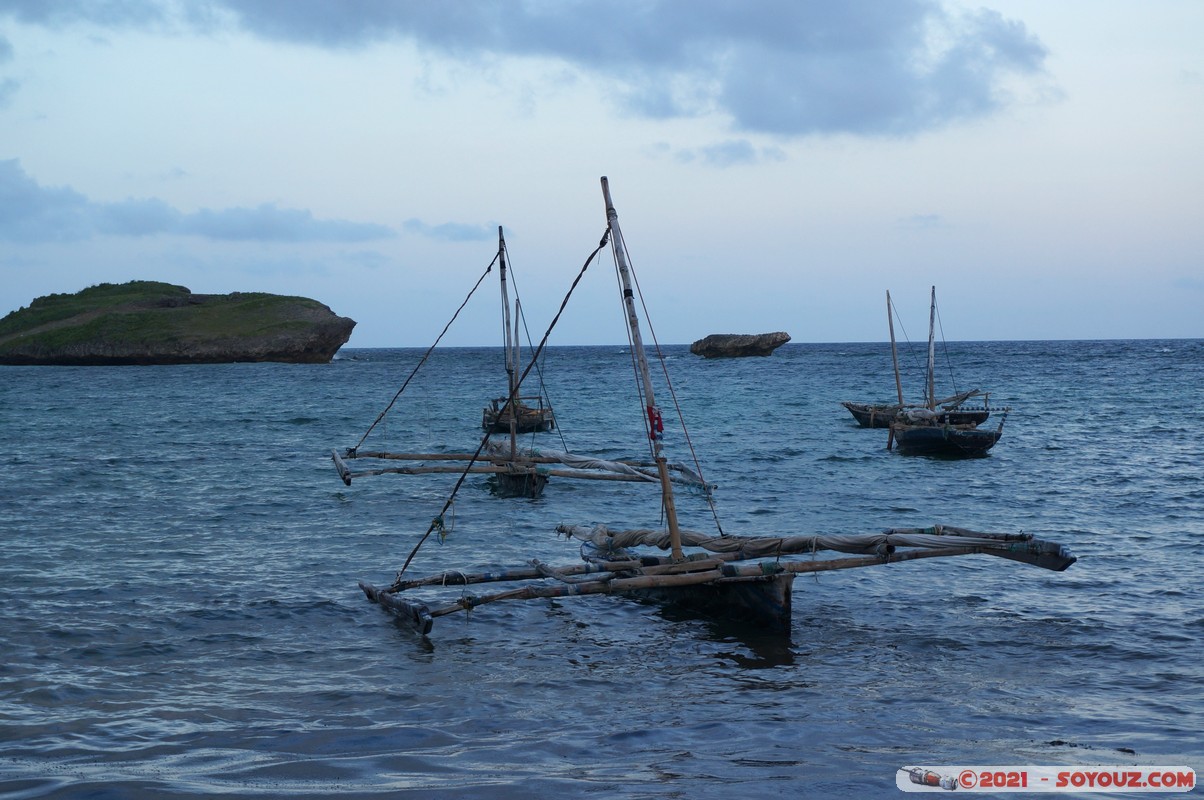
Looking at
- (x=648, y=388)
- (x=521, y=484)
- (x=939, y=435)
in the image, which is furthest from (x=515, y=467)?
(x=939, y=435)

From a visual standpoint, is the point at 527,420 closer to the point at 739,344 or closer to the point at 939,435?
the point at 939,435

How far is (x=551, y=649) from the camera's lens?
1309cm

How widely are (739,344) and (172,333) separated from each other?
75.0m

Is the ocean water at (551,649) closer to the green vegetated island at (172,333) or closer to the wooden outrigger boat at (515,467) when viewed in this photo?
the wooden outrigger boat at (515,467)

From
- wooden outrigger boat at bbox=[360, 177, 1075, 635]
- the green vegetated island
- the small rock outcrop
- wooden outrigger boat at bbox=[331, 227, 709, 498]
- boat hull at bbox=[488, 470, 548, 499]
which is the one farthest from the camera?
the small rock outcrop

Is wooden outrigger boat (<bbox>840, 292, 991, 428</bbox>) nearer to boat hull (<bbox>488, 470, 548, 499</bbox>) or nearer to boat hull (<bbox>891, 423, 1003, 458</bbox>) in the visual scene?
boat hull (<bbox>891, 423, 1003, 458</bbox>)

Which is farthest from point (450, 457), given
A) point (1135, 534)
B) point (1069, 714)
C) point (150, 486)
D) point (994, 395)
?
point (994, 395)

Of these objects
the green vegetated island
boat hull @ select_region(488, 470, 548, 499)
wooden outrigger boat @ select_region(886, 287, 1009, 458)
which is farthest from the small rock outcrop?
boat hull @ select_region(488, 470, 548, 499)

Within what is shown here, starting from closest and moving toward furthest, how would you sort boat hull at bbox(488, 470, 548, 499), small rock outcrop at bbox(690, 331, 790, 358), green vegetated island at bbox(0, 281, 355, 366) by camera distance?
boat hull at bbox(488, 470, 548, 499), green vegetated island at bbox(0, 281, 355, 366), small rock outcrop at bbox(690, 331, 790, 358)

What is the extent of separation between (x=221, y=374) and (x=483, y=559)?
88.6 m

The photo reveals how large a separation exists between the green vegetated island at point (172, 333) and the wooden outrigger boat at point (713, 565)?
378ft

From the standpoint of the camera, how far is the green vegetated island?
120 meters

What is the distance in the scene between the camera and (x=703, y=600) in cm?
1434

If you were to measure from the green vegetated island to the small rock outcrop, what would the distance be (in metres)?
50.9
